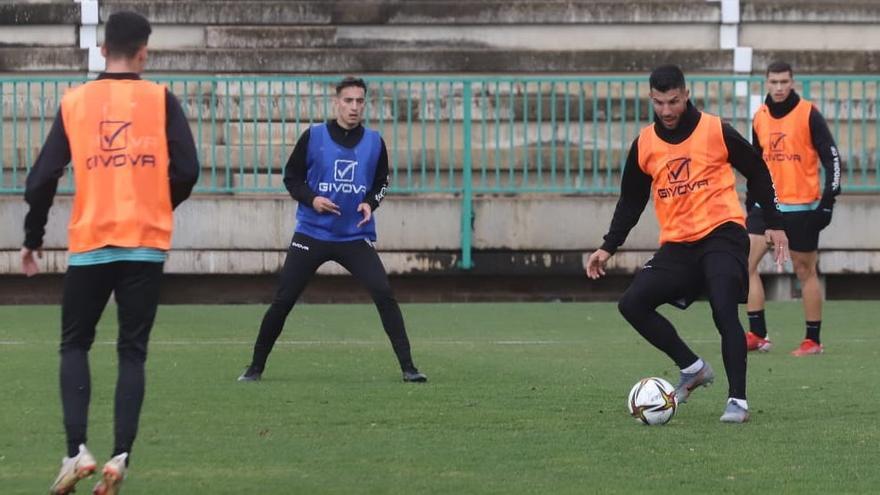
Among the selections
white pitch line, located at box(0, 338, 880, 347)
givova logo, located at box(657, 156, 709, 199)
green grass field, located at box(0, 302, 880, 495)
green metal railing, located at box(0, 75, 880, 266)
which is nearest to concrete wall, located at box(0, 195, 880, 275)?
green metal railing, located at box(0, 75, 880, 266)

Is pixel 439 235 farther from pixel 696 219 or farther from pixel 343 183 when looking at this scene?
pixel 696 219

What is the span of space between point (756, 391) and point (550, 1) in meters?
12.1

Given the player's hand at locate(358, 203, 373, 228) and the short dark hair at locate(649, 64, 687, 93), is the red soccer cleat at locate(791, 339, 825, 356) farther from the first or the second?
the short dark hair at locate(649, 64, 687, 93)

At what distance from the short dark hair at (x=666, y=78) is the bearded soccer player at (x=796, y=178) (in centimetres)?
417

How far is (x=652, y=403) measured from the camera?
9086 mm

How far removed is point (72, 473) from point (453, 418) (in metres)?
2.91

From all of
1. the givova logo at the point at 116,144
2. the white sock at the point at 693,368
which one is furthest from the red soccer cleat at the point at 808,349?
the givova logo at the point at 116,144

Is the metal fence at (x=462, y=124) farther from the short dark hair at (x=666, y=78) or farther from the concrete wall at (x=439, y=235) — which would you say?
the short dark hair at (x=666, y=78)

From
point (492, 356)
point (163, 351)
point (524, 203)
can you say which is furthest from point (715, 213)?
point (524, 203)

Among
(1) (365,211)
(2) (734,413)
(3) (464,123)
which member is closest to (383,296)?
(1) (365,211)

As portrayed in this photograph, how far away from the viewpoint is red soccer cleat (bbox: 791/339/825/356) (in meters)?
13.3

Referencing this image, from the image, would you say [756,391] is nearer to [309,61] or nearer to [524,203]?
[524,203]

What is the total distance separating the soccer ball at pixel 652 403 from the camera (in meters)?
9.09

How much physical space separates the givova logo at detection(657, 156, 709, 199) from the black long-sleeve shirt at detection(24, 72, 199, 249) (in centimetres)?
318
